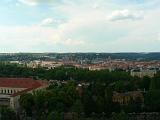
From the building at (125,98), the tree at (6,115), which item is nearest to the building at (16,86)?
the building at (125,98)

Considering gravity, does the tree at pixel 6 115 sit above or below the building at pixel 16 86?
below

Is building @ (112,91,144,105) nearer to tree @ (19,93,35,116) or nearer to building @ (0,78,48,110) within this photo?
tree @ (19,93,35,116)

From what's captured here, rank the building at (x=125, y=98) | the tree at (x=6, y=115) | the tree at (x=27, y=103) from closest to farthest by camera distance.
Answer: the tree at (x=6, y=115) < the tree at (x=27, y=103) < the building at (x=125, y=98)

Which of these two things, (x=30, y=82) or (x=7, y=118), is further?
(x=30, y=82)

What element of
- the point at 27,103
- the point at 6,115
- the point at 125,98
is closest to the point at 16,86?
the point at 27,103

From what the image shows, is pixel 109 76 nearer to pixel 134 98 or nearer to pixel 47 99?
pixel 134 98

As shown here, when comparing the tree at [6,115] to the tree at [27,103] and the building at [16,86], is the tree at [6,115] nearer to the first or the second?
the tree at [27,103]

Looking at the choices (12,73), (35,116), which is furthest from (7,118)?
(12,73)

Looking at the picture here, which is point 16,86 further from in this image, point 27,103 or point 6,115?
point 6,115

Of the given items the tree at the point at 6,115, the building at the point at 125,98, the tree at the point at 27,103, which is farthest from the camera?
the building at the point at 125,98

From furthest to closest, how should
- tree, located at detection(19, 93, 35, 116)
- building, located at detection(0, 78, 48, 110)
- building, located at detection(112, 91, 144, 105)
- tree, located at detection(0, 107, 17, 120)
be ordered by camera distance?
building, located at detection(0, 78, 48, 110), building, located at detection(112, 91, 144, 105), tree, located at detection(19, 93, 35, 116), tree, located at detection(0, 107, 17, 120)

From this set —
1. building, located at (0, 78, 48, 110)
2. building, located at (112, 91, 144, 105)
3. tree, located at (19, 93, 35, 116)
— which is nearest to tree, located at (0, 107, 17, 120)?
tree, located at (19, 93, 35, 116)
